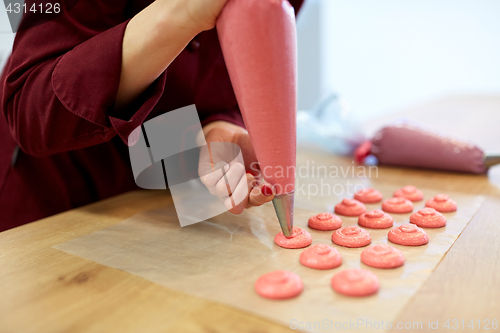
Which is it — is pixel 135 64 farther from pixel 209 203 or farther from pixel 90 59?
pixel 209 203

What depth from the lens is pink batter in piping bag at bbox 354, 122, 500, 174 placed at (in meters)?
0.95

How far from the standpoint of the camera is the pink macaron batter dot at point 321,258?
50cm

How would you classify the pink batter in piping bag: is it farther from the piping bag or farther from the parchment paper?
the piping bag

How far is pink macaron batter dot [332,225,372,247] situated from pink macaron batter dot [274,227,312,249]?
0.14ft

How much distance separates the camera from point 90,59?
0.53 m

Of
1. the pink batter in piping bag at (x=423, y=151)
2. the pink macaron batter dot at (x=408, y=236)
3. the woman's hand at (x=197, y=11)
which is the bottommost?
the pink batter in piping bag at (x=423, y=151)

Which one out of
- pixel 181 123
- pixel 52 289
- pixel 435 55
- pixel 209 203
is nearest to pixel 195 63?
pixel 181 123

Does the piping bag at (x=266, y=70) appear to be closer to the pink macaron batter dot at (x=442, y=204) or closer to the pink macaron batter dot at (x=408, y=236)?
the pink macaron batter dot at (x=408, y=236)

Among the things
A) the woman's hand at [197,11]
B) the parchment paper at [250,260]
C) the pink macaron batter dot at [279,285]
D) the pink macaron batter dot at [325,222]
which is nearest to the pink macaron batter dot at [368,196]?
the parchment paper at [250,260]

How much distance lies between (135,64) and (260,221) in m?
0.33

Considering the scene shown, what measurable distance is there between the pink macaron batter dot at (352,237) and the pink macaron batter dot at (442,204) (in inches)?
8.3

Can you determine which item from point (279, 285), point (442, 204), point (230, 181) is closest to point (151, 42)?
point (230, 181)

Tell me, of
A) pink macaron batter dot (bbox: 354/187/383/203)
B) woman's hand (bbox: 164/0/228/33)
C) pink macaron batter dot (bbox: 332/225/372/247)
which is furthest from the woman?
pink macaron batter dot (bbox: 354/187/383/203)

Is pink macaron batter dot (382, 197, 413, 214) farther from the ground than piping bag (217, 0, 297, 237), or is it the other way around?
piping bag (217, 0, 297, 237)
